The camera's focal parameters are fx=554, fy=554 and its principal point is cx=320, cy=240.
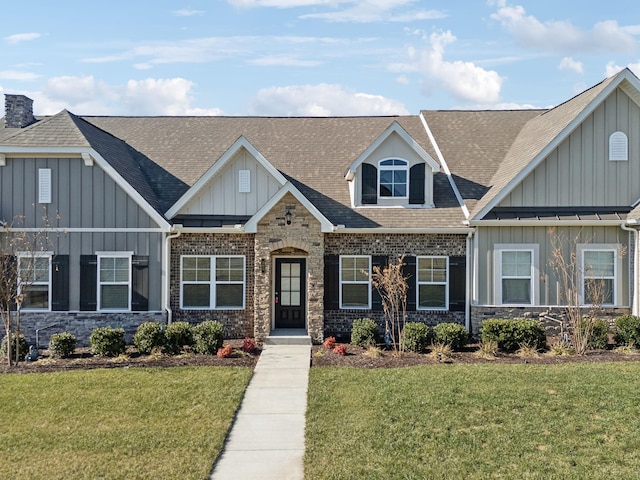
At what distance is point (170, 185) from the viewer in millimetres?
17453

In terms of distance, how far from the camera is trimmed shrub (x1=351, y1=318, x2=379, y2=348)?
47.7 ft

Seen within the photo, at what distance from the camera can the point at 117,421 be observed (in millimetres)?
9039

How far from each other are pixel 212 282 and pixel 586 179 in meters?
10.9

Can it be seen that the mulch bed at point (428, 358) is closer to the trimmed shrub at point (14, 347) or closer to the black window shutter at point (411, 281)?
the black window shutter at point (411, 281)

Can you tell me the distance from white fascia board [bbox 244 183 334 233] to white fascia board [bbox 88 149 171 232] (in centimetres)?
234

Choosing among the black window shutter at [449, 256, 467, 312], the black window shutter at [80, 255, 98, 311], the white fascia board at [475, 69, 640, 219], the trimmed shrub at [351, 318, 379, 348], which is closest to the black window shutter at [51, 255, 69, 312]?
the black window shutter at [80, 255, 98, 311]

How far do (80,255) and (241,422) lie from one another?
8.61 metres

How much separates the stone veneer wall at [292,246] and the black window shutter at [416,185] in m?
3.23

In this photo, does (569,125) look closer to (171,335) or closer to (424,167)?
(424,167)

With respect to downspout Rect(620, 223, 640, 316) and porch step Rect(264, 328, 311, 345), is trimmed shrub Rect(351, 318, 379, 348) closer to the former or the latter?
porch step Rect(264, 328, 311, 345)

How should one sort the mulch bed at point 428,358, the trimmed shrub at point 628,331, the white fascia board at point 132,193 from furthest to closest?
the white fascia board at point 132,193 → the trimmed shrub at point 628,331 → the mulch bed at point 428,358

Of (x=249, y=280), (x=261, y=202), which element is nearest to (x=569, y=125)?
(x=261, y=202)

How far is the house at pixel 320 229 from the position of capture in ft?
50.0

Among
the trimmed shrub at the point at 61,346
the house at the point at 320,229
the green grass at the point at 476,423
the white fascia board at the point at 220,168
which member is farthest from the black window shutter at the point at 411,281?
the trimmed shrub at the point at 61,346
